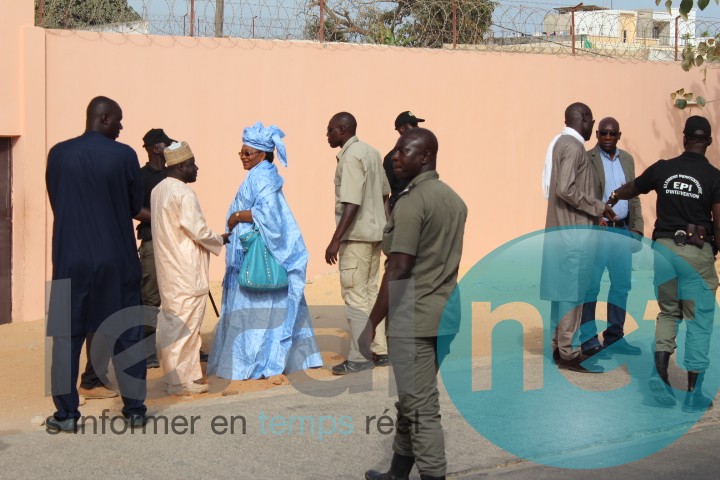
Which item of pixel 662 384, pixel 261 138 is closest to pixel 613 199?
pixel 662 384

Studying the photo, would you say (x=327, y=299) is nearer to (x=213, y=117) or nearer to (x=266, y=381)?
(x=213, y=117)

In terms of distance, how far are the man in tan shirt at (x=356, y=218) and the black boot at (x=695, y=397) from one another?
2.26m

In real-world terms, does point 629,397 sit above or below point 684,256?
below

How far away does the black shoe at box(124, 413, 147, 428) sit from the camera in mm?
5816

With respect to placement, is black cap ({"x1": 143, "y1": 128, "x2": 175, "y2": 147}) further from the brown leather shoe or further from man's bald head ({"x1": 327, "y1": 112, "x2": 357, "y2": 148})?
the brown leather shoe

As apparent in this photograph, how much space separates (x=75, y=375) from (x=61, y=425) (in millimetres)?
311

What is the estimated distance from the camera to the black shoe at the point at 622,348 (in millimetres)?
8227

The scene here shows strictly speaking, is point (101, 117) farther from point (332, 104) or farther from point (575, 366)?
point (332, 104)

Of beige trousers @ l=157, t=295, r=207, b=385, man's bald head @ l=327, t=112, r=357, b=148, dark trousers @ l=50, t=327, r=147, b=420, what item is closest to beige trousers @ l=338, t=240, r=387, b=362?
man's bald head @ l=327, t=112, r=357, b=148

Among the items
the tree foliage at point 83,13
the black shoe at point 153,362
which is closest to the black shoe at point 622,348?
the black shoe at point 153,362

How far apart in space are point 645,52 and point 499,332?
689cm

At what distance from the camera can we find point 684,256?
6609 millimetres

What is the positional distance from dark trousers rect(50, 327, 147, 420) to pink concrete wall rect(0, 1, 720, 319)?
3.81 m

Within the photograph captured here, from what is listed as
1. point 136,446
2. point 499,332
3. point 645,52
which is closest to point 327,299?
point 499,332
